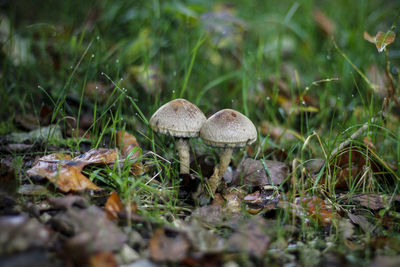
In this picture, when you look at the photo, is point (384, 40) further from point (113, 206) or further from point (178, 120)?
point (113, 206)

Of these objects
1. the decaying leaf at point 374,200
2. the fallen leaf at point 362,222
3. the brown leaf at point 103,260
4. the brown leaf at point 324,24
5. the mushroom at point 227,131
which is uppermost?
the brown leaf at point 324,24

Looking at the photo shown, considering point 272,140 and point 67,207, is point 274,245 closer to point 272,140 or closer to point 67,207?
point 67,207

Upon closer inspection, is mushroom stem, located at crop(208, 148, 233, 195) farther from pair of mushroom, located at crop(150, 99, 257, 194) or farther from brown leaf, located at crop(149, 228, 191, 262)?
brown leaf, located at crop(149, 228, 191, 262)

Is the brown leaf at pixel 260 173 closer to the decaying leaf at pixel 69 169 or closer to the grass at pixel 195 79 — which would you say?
the grass at pixel 195 79

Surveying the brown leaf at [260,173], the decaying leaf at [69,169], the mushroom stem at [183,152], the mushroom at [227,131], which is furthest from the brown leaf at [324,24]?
the decaying leaf at [69,169]

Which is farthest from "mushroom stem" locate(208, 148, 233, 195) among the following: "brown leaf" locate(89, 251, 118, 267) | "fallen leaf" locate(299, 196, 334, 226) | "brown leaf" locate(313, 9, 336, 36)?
"brown leaf" locate(313, 9, 336, 36)

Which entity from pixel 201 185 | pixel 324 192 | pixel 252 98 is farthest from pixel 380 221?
pixel 252 98
